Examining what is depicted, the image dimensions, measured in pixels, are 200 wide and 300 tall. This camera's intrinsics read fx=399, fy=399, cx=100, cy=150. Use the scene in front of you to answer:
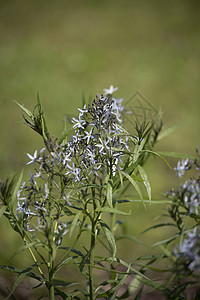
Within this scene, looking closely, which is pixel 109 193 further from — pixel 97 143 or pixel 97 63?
pixel 97 63

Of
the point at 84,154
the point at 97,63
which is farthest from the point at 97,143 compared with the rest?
the point at 97,63

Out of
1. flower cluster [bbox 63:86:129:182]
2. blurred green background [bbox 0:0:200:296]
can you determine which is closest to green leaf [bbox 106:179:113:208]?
flower cluster [bbox 63:86:129:182]


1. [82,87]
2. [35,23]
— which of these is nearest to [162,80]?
[82,87]

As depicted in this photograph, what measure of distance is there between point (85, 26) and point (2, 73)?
57.6 inches

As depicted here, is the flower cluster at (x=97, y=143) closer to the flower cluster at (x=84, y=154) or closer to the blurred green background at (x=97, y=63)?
the flower cluster at (x=84, y=154)

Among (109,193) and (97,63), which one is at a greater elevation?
(97,63)

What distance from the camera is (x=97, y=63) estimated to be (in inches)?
152

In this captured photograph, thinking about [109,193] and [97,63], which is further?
[97,63]

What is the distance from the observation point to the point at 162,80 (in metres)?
3.57

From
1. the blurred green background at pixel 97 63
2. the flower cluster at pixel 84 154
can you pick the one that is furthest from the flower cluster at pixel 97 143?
the blurred green background at pixel 97 63

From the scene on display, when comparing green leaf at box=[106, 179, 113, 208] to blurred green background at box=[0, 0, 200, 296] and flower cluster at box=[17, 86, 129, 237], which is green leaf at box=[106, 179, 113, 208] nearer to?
flower cluster at box=[17, 86, 129, 237]

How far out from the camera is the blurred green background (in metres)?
2.77

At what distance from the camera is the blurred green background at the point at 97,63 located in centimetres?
277

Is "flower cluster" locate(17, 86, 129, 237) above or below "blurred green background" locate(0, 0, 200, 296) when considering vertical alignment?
below
